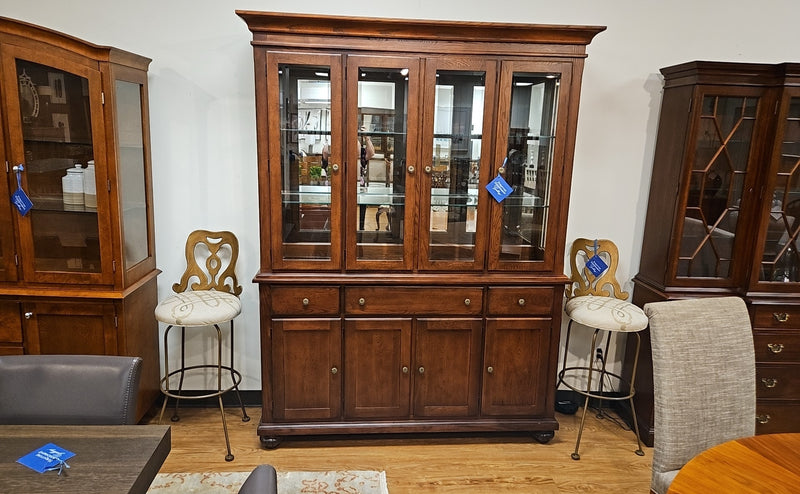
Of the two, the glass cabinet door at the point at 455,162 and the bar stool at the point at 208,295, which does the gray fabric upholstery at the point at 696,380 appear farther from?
the bar stool at the point at 208,295

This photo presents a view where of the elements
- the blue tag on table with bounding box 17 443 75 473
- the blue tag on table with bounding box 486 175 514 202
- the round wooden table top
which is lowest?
the blue tag on table with bounding box 17 443 75 473

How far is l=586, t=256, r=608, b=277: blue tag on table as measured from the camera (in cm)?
290

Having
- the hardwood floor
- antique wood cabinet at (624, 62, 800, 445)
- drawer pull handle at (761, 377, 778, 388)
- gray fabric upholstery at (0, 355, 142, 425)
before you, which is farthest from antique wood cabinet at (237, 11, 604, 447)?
drawer pull handle at (761, 377, 778, 388)

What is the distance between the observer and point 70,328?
2582 millimetres

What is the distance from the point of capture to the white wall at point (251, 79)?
2.78 m

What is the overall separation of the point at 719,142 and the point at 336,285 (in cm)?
210

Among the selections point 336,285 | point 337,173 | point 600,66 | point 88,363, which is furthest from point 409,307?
point 600,66

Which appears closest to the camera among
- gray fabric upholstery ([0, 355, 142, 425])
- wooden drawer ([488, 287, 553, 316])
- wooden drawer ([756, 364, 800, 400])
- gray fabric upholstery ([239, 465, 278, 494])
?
gray fabric upholstery ([239, 465, 278, 494])

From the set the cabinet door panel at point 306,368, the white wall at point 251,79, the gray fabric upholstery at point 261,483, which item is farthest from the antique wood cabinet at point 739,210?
the gray fabric upholstery at point 261,483

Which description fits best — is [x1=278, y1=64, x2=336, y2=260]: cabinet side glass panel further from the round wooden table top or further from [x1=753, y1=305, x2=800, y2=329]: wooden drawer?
[x1=753, y1=305, x2=800, y2=329]: wooden drawer

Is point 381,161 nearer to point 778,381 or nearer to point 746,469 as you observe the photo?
point 746,469

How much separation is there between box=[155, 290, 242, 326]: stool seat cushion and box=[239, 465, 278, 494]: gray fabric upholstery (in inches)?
60.3

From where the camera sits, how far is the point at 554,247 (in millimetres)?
2713

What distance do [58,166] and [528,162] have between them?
2325 mm
